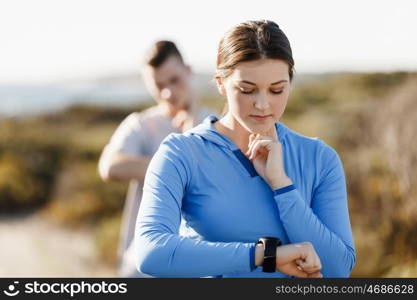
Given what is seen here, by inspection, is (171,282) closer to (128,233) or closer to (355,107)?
(128,233)

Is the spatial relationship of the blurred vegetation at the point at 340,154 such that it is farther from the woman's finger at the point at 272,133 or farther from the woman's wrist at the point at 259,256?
the woman's wrist at the point at 259,256

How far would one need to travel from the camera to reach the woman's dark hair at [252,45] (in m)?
1.98

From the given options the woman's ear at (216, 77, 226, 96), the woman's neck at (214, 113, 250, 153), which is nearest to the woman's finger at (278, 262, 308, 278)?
the woman's neck at (214, 113, 250, 153)

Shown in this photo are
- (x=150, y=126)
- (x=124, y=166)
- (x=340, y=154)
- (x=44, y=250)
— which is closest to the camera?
(x=124, y=166)

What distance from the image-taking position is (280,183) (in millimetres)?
2006

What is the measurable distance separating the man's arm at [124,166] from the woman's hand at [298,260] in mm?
1520

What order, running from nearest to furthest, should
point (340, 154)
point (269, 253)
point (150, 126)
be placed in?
1. point (269, 253)
2. point (150, 126)
3. point (340, 154)

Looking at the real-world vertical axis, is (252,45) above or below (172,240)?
above

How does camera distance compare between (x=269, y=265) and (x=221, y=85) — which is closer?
(x=269, y=265)

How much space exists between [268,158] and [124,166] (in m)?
1.49

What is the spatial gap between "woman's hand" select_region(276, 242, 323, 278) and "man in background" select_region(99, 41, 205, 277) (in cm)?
150

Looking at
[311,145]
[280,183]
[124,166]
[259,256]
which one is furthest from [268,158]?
[124,166]

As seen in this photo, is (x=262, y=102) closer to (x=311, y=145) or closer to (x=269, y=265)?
(x=311, y=145)

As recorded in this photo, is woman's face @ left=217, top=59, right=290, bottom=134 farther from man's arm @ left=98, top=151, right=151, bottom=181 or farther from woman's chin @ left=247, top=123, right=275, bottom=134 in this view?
man's arm @ left=98, top=151, right=151, bottom=181
